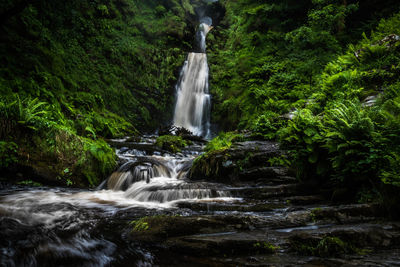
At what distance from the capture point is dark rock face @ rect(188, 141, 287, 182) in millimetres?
5109

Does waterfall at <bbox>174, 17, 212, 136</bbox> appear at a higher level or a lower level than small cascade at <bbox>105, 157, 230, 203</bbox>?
higher

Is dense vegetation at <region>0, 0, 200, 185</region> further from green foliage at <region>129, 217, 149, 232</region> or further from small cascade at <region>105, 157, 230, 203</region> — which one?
green foliage at <region>129, 217, 149, 232</region>

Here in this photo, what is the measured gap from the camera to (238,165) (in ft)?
17.9

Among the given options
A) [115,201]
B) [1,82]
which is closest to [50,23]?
[1,82]

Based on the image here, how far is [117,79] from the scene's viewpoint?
559 inches

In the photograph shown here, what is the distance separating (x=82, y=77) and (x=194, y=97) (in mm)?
7468

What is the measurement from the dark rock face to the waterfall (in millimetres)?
8640

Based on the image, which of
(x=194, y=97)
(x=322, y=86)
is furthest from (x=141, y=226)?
(x=194, y=97)

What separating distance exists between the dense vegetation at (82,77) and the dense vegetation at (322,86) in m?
4.51

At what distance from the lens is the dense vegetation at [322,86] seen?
345cm

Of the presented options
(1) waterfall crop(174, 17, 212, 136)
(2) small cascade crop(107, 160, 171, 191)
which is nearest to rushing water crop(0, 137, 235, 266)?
(2) small cascade crop(107, 160, 171, 191)

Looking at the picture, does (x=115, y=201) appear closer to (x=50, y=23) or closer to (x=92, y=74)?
(x=92, y=74)

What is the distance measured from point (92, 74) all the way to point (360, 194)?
13.5 metres

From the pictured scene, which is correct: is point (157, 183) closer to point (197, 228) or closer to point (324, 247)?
point (197, 228)
